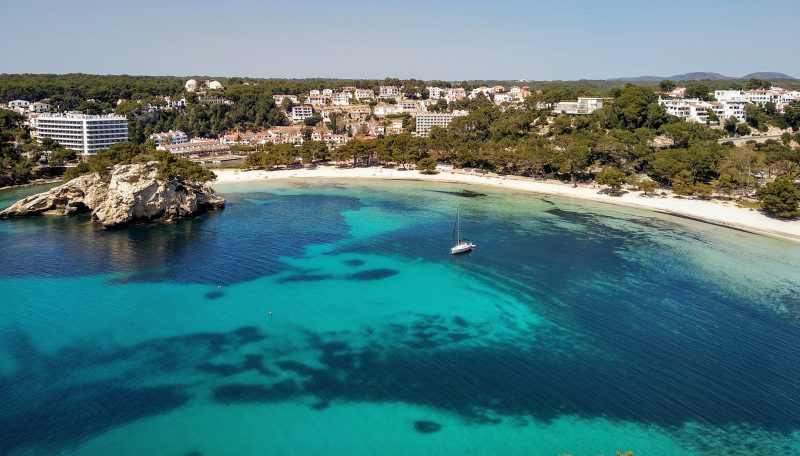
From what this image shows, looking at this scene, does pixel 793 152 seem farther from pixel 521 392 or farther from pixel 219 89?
pixel 219 89

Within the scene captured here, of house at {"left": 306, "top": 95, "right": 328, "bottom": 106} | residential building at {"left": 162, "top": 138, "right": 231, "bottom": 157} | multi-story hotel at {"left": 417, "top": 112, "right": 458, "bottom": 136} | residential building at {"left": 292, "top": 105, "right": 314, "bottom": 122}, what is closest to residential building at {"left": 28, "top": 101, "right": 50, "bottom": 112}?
residential building at {"left": 162, "top": 138, "right": 231, "bottom": 157}

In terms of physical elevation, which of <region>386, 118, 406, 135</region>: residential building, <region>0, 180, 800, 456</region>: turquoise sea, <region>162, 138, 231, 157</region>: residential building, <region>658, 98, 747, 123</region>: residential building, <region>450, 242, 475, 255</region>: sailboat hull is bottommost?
<region>0, 180, 800, 456</region>: turquoise sea

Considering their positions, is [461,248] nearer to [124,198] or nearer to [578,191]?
[578,191]

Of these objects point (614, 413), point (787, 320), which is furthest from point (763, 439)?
point (787, 320)

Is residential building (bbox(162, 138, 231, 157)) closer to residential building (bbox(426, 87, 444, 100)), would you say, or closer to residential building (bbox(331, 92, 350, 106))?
residential building (bbox(331, 92, 350, 106))

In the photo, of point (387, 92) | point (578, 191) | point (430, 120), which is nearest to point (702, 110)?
point (578, 191)

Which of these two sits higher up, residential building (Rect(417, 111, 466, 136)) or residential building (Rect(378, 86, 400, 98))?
residential building (Rect(378, 86, 400, 98))
